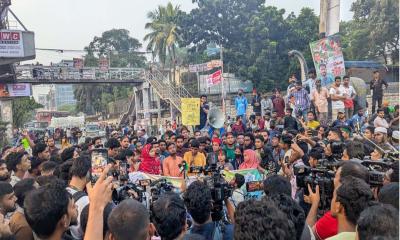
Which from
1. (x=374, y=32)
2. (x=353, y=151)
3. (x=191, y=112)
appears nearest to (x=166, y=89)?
(x=374, y=32)

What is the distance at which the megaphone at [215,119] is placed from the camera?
11219 millimetres

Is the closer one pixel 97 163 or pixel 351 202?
pixel 351 202

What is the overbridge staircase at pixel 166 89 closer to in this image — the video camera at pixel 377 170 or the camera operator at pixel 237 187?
the camera operator at pixel 237 187

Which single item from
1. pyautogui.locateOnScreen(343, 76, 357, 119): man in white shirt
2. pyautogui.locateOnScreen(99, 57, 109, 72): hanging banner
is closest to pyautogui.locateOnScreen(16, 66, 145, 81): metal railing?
pyautogui.locateOnScreen(99, 57, 109, 72): hanging banner

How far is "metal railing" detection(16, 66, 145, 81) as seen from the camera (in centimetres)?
2846

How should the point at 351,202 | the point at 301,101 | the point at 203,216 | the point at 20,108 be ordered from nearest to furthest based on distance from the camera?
the point at 351,202 < the point at 203,216 < the point at 301,101 < the point at 20,108

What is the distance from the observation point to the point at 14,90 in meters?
22.2

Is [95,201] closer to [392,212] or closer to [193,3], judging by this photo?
[392,212]

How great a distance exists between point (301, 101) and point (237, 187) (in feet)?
19.7

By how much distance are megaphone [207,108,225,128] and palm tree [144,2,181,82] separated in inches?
1011

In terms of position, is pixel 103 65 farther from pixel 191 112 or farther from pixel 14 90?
pixel 191 112

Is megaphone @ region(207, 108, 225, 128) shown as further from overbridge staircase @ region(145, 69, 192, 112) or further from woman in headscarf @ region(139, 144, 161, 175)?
overbridge staircase @ region(145, 69, 192, 112)

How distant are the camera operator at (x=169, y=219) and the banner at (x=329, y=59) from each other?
9.04 m

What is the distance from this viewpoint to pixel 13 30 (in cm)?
1598
